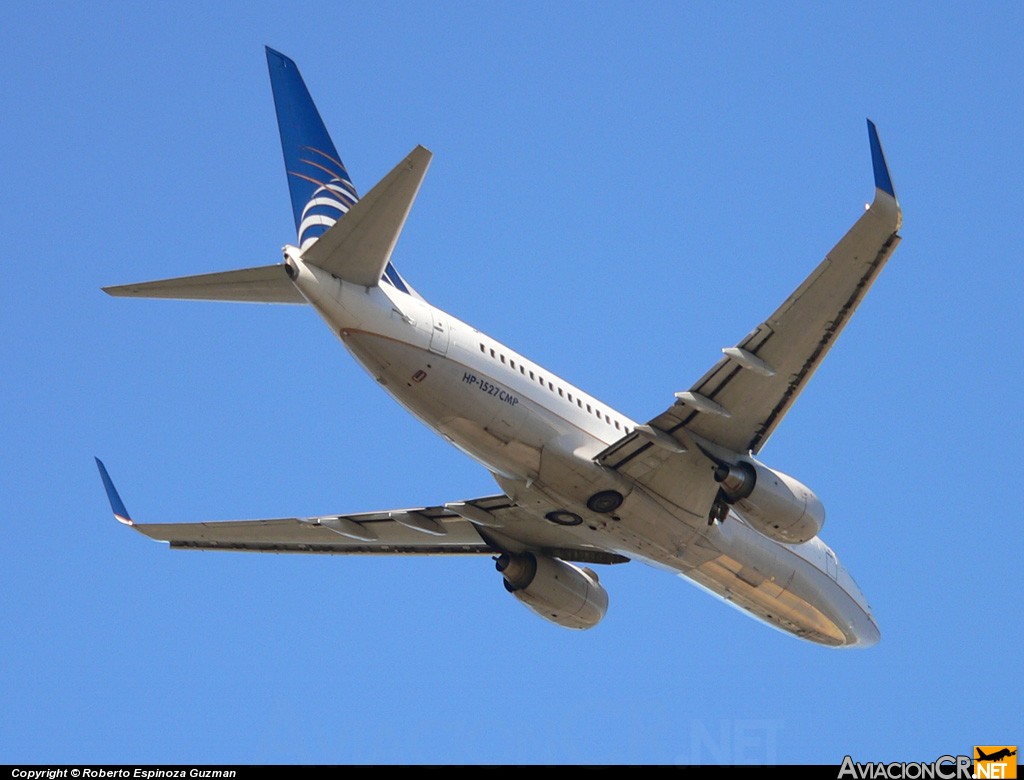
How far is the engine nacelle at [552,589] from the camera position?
104ft

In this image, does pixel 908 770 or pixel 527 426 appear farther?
pixel 527 426

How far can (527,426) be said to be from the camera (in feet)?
87.1

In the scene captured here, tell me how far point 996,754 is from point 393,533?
1543 centimetres

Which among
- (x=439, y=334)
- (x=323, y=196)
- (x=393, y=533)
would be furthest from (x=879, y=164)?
(x=393, y=533)

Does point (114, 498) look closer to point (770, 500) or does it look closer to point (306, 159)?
point (306, 159)

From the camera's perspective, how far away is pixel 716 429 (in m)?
26.5

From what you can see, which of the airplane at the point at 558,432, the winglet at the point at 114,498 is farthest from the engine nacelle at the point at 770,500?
the winglet at the point at 114,498

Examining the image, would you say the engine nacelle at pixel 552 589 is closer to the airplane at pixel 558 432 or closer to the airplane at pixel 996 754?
the airplane at pixel 558 432

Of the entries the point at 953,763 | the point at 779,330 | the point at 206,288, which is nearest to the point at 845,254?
the point at 779,330

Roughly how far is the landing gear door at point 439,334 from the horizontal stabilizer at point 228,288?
7.47ft

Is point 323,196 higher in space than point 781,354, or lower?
higher

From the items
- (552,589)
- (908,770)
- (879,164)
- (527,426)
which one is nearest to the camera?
(908,770)

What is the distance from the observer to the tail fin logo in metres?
27.7

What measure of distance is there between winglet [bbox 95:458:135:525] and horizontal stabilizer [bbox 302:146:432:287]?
908 cm
